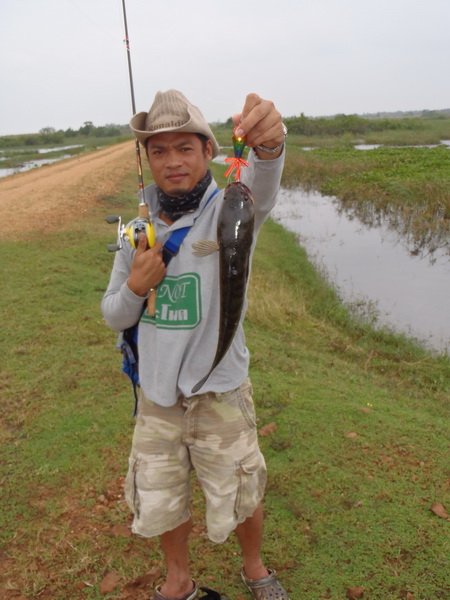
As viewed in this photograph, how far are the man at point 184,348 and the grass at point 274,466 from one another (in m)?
0.80

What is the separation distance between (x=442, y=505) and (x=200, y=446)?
1855mm

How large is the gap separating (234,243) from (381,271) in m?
9.84

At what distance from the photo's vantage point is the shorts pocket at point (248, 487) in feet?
6.95

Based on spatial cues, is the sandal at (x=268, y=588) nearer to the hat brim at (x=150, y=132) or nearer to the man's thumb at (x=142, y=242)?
the man's thumb at (x=142, y=242)

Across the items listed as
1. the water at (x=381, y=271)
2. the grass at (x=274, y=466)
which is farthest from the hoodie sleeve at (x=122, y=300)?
the water at (x=381, y=271)

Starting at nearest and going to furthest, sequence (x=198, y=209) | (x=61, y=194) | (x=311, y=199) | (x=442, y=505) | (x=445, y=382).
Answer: (x=198, y=209) < (x=442, y=505) < (x=445, y=382) < (x=61, y=194) < (x=311, y=199)

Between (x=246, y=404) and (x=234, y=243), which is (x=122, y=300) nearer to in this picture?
(x=234, y=243)

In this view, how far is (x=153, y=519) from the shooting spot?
7.02 feet

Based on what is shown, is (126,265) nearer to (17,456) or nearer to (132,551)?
(132,551)

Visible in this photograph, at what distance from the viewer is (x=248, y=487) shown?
7.00 ft

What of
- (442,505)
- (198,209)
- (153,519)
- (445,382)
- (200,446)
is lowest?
(445,382)

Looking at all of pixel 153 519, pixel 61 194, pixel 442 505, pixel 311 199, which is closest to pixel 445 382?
pixel 442 505

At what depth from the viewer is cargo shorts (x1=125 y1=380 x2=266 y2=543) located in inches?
82.7

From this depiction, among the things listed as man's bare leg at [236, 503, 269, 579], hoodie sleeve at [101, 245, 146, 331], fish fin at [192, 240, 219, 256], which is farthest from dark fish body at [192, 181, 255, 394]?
man's bare leg at [236, 503, 269, 579]
